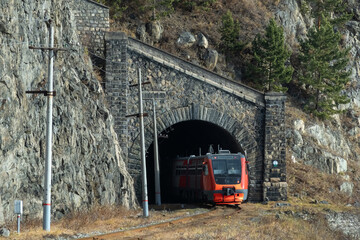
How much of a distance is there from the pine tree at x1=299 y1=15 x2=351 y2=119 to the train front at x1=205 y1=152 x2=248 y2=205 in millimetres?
19469

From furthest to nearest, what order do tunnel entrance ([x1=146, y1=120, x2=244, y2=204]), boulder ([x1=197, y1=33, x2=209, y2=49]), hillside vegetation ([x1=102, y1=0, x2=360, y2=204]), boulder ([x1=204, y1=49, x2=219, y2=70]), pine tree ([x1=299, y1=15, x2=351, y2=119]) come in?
boulder ([x1=197, y1=33, x2=209, y2=49]) → pine tree ([x1=299, y1=15, x2=351, y2=119]) → boulder ([x1=204, y1=49, x2=219, y2=70]) → hillside vegetation ([x1=102, y1=0, x2=360, y2=204]) → tunnel entrance ([x1=146, y1=120, x2=244, y2=204])

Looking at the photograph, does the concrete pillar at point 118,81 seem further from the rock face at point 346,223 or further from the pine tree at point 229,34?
the pine tree at point 229,34

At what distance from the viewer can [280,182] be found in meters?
39.4

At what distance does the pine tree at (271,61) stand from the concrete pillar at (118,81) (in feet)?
50.2

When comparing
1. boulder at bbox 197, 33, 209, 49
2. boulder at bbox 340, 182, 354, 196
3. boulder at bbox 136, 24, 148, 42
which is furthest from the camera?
boulder at bbox 197, 33, 209, 49

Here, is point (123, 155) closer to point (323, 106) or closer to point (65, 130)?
point (65, 130)

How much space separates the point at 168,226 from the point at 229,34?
3171cm

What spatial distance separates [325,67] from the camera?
5219 centimetres

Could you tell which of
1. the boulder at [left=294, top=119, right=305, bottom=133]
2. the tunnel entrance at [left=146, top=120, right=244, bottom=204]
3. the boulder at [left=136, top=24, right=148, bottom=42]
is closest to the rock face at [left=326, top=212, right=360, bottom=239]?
the tunnel entrance at [left=146, top=120, right=244, bottom=204]

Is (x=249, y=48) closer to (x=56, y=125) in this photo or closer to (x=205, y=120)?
(x=205, y=120)

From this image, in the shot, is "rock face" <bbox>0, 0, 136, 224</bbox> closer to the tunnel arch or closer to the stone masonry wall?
the stone masonry wall

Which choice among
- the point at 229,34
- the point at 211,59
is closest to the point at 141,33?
the point at 211,59

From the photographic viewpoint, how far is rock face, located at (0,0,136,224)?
23484mm

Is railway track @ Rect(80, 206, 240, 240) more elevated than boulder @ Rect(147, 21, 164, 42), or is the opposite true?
boulder @ Rect(147, 21, 164, 42)
